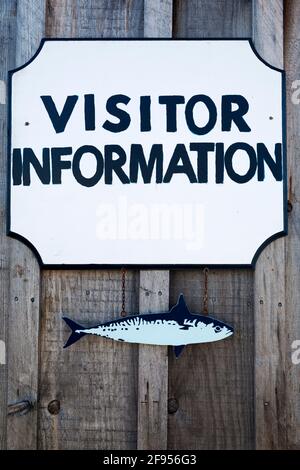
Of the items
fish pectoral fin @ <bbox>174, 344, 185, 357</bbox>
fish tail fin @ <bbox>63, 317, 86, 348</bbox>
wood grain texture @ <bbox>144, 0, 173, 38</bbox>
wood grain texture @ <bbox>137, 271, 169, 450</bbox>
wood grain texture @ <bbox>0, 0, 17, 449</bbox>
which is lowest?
wood grain texture @ <bbox>137, 271, 169, 450</bbox>

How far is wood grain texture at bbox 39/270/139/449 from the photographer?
272 centimetres

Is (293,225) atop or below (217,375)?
atop

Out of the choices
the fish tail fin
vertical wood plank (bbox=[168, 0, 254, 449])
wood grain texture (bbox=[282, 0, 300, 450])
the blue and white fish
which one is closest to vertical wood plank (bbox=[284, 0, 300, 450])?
wood grain texture (bbox=[282, 0, 300, 450])

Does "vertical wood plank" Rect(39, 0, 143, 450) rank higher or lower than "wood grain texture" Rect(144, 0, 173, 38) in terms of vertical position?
Result: lower

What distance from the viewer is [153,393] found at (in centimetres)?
268

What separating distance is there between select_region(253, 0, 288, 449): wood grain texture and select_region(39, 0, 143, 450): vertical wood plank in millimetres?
476

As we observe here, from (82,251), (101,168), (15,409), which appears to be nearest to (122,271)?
(82,251)

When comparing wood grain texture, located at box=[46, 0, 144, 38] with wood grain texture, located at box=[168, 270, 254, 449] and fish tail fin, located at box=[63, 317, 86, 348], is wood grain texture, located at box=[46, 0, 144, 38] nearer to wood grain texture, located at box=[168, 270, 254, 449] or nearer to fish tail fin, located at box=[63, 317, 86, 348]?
wood grain texture, located at box=[168, 270, 254, 449]

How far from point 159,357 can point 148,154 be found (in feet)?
2.59

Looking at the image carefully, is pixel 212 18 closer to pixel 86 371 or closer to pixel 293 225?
pixel 293 225

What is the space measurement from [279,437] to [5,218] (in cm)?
137

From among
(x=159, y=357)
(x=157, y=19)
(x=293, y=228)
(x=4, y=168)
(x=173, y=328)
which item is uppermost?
(x=157, y=19)

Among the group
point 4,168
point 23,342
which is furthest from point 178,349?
point 4,168

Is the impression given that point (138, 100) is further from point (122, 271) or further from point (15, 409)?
point (15, 409)
